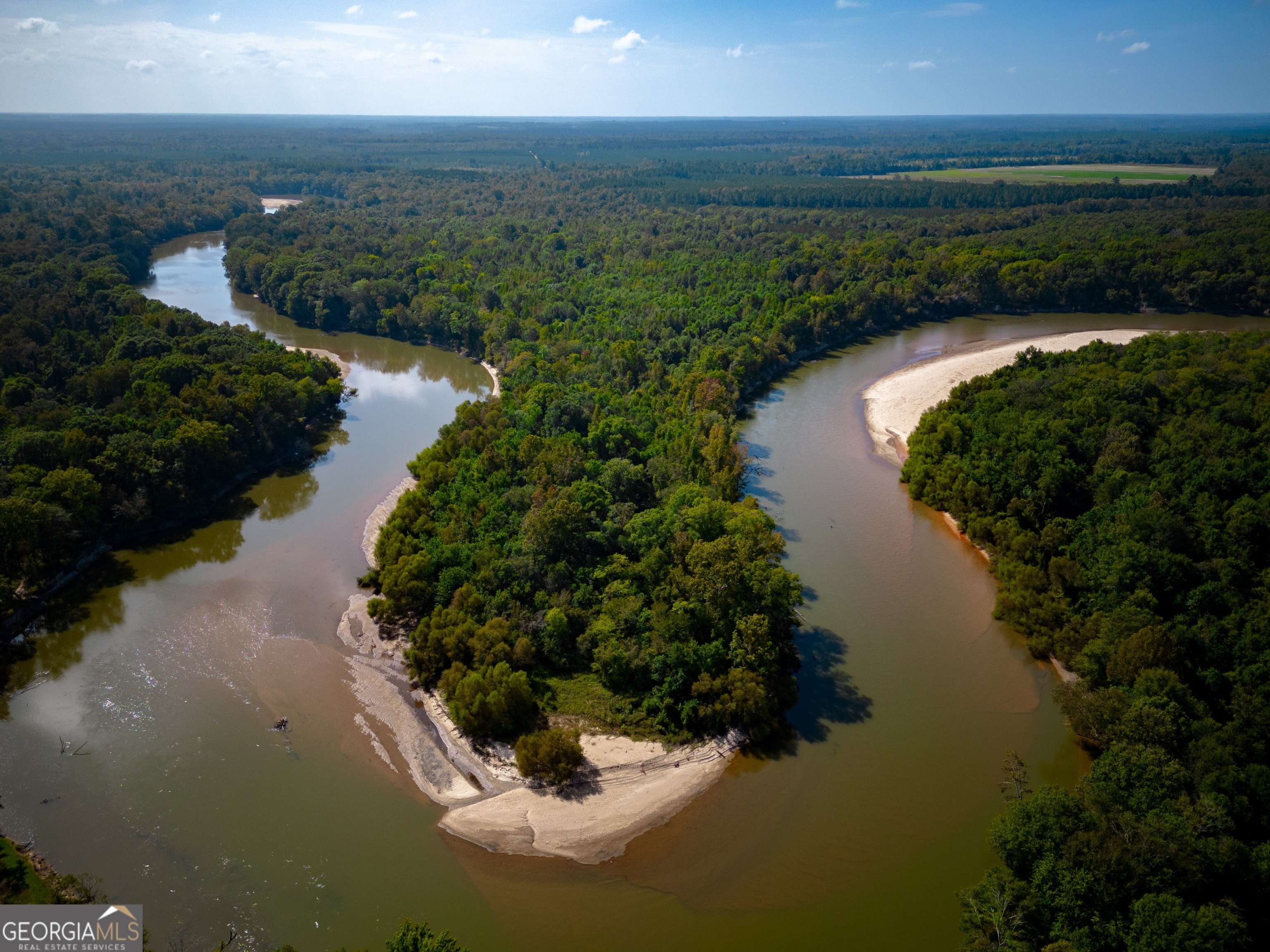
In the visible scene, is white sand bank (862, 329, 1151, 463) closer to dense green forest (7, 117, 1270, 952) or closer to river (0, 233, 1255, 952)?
dense green forest (7, 117, 1270, 952)

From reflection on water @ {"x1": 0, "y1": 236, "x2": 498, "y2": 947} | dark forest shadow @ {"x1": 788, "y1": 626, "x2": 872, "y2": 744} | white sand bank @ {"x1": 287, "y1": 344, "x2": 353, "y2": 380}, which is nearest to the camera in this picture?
reflection on water @ {"x1": 0, "y1": 236, "x2": 498, "y2": 947}

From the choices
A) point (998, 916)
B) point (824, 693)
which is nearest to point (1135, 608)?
point (824, 693)

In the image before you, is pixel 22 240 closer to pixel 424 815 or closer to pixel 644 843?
pixel 424 815

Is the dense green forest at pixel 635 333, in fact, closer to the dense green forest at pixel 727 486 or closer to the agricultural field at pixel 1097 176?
the dense green forest at pixel 727 486

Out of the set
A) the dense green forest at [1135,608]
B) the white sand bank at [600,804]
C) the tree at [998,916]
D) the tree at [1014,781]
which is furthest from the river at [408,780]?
the dense green forest at [1135,608]

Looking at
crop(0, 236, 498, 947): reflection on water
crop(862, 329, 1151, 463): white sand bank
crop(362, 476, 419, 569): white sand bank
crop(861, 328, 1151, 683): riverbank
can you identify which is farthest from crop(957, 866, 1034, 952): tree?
crop(862, 329, 1151, 463): white sand bank

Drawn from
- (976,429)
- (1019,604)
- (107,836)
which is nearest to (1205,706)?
(1019,604)
